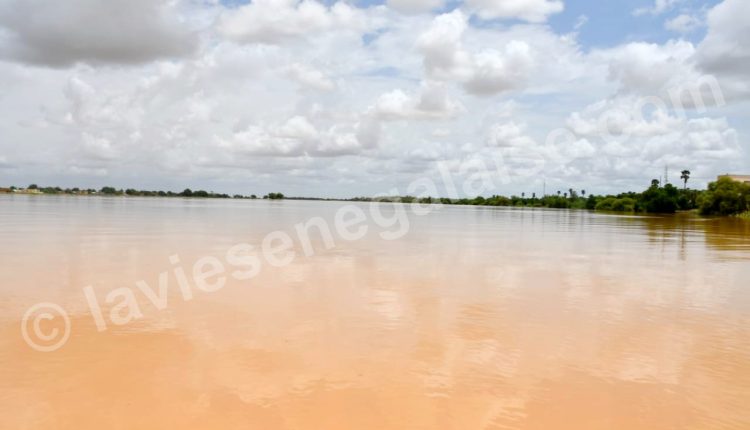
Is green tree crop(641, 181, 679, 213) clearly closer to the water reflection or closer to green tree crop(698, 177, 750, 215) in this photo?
green tree crop(698, 177, 750, 215)

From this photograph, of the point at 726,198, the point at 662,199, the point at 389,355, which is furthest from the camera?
the point at 662,199

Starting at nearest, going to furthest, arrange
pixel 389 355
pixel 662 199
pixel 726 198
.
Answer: pixel 389 355 < pixel 726 198 < pixel 662 199

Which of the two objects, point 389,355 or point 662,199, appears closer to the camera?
point 389,355

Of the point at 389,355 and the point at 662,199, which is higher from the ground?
the point at 662,199

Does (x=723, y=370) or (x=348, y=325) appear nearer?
(x=723, y=370)

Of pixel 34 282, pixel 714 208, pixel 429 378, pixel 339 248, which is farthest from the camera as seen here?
pixel 714 208

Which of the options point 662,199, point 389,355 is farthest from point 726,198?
point 389,355

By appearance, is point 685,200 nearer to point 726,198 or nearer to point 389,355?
point 726,198

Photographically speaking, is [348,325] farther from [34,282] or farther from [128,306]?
[34,282]

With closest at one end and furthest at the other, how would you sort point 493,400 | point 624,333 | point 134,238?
point 493,400 → point 624,333 → point 134,238

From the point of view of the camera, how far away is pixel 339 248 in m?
21.6

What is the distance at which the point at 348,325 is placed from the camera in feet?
29.4

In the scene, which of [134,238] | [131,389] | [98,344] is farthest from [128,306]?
[134,238]

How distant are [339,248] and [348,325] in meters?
12.7
